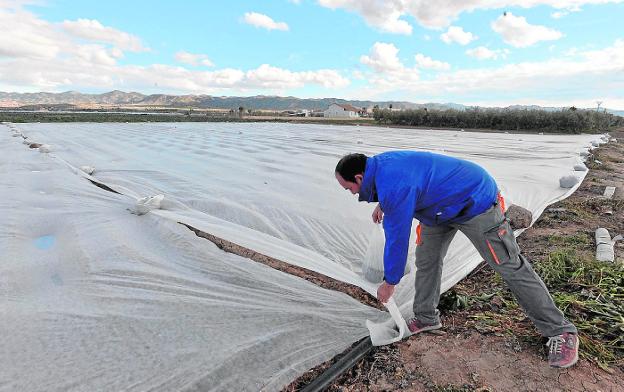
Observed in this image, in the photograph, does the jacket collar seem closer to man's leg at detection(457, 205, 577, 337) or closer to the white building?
man's leg at detection(457, 205, 577, 337)

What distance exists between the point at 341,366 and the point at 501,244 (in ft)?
3.36

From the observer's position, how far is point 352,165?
5.67 ft

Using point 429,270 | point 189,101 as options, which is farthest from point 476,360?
point 189,101

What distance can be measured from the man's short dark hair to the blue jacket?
0.09ft

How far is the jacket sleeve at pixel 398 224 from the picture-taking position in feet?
5.44

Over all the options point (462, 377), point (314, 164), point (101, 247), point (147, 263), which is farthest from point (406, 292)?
point (314, 164)

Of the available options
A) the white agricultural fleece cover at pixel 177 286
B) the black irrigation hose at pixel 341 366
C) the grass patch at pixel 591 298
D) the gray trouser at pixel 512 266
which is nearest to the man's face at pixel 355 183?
the gray trouser at pixel 512 266

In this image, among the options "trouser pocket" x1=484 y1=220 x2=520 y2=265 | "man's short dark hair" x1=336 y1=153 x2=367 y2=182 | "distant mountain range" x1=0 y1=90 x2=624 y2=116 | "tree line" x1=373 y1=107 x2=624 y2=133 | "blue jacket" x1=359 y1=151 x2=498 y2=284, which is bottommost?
"trouser pocket" x1=484 y1=220 x2=520 y2=265

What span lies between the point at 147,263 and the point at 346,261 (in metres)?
1.50

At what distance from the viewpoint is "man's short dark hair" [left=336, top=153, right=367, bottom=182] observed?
1.72m

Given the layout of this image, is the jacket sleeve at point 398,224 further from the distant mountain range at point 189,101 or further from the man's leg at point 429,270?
the distant mountain range at point 189,101

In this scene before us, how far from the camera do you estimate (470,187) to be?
1.80 meters

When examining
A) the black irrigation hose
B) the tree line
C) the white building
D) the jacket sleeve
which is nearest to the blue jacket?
the jacket sleeve

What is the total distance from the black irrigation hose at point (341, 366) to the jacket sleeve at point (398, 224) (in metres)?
0.57
